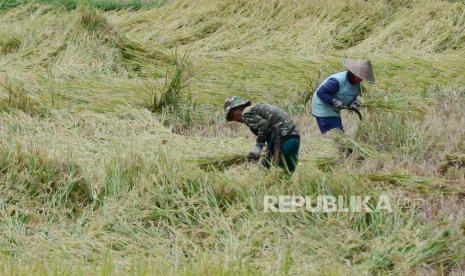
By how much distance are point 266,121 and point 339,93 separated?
146 centimetres

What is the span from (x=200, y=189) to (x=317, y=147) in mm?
1785

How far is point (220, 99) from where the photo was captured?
8992 millimetres

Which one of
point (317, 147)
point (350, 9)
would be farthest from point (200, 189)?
point (350, 9)

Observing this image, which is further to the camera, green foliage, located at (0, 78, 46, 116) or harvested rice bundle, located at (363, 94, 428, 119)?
green foliage, located at (0, 78, 46, 116)

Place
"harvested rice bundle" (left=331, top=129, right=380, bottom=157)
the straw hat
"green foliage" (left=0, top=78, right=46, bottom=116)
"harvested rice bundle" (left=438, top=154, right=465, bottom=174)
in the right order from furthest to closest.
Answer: "green foliage" (left=0, top=78, right=46, bottom=116) < the straw hat < "harvested rice bundle" (left=331, top=129, right=380, bottom=157) < "harvested rice bundle" (left=438, top=154, right=465, bottom=174)

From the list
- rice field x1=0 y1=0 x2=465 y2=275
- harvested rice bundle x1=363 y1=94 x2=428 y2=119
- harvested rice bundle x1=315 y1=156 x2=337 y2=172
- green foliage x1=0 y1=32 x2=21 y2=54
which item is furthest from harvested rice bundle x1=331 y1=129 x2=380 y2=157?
green foliage x1=0 y1=32 x2=21 y2=54

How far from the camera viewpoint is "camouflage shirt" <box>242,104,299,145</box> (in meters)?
6.09

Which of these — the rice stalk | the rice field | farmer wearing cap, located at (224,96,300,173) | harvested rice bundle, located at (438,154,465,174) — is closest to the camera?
the rice field

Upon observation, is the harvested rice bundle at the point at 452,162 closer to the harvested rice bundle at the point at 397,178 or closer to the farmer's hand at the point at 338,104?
the harvested rice bundle at the point at 397,178

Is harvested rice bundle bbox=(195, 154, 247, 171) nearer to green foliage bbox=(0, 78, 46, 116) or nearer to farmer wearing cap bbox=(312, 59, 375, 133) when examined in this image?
farmer wearing cap bbox=(312, 59, 375, 133)

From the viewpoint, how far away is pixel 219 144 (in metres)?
7.40

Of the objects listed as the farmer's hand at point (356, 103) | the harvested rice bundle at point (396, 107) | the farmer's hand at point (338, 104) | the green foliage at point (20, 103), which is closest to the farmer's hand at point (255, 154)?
the farmer's hand at point (338, 104)

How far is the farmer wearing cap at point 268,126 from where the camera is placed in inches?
240

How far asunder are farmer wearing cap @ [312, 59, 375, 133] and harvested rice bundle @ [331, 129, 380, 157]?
335 millimetres
